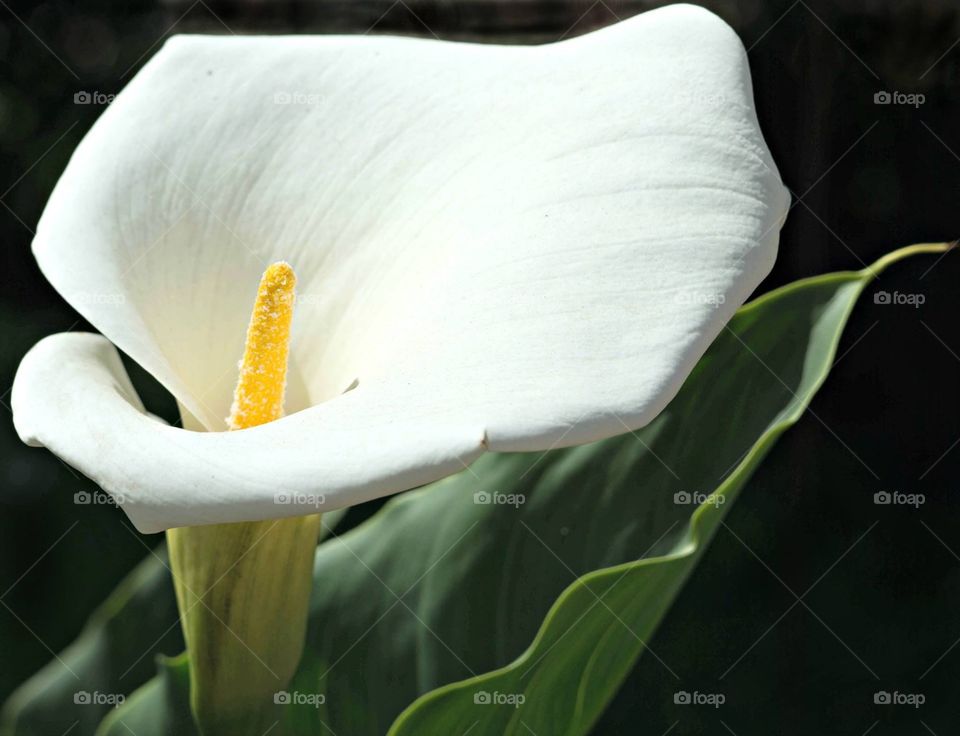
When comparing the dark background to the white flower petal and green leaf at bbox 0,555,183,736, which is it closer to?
green leaf at bbox 0,555,183,736

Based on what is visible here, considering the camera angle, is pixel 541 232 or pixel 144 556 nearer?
pixel 541 232

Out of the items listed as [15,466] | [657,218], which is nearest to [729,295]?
[657,218]

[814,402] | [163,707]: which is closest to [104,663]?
[163,707]

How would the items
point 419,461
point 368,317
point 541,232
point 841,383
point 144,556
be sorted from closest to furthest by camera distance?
point 419,461 < point 541,232 < point 368,317 < point 144,556 < point 841,383

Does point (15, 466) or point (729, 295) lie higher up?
point (729, 295)

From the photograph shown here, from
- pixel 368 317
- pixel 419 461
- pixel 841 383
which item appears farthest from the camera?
pixel 841 383

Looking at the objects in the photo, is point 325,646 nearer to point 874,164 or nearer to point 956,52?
point 874,164

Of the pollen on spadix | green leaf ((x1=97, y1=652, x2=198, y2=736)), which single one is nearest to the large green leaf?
green leaf ((x1=97, y1=652, x2=198, y2=736))
